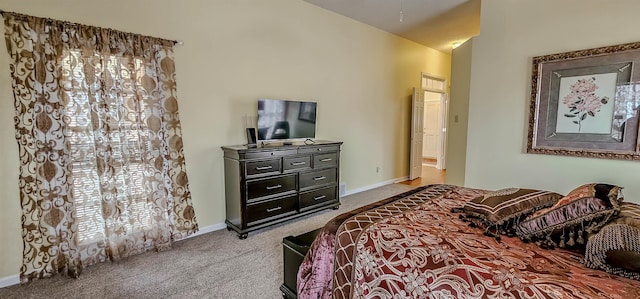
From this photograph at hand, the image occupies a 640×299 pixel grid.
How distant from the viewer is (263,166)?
3.27 meters

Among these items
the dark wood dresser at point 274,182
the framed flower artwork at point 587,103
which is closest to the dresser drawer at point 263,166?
the dark wood dresser at point 274,182

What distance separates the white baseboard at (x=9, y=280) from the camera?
7.48 feet

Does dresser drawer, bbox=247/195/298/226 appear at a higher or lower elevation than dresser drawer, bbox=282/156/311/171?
lower

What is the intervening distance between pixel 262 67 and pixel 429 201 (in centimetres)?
268

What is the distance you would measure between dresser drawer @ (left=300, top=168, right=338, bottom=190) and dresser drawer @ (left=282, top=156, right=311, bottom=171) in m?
0.12

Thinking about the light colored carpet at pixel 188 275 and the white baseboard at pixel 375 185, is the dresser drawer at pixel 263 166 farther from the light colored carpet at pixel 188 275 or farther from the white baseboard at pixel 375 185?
the white baseboard at pixel 375 185

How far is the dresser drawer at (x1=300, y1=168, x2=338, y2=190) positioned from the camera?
146 inches

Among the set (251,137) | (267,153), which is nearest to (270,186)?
(267,153)

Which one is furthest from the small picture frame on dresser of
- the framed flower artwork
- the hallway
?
the hallway

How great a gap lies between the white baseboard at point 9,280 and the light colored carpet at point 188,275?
2.0 inches

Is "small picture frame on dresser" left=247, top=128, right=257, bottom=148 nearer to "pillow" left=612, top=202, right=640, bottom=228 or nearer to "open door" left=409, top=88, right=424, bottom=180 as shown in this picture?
"pillow" left=612, top=202, right=640, bottom=228

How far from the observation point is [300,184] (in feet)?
12.1

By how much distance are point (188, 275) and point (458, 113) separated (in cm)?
452

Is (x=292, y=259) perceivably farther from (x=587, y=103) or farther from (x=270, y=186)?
(x=587, y=103)
